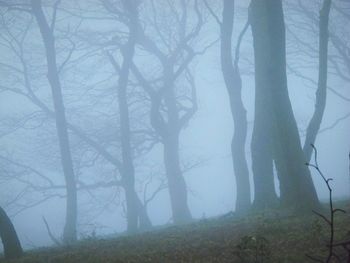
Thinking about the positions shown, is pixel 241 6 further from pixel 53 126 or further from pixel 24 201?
pixel 24 201

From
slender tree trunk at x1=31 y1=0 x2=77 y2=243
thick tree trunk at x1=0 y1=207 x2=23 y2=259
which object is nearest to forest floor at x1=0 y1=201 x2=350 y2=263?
thick tree trunk at x1=0 y1=207 x2=23 y2=259

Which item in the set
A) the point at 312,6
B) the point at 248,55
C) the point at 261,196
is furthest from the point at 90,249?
the point at 312,6

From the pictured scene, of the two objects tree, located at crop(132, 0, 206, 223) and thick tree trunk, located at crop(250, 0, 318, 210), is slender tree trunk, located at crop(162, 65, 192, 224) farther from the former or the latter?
thick tree trunk, located at crop(250, 0, 318, 210)

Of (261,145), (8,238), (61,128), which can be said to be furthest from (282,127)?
(61,128)

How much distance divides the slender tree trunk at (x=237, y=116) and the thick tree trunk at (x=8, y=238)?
758 centimetres

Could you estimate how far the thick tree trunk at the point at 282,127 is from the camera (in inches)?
378

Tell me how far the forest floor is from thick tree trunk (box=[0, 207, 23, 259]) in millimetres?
489

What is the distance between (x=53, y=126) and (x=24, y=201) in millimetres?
5485

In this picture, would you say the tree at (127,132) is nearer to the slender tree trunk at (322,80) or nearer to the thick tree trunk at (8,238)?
the thick tree trunk at (8,238)

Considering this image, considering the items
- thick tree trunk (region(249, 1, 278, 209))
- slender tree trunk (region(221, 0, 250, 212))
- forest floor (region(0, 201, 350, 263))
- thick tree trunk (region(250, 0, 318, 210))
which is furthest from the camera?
slender tree trunk (region(221, 0, 250, 212))

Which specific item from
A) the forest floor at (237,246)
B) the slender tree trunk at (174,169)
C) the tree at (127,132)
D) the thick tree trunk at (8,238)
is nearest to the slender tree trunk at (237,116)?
the forest floor at (237,246)

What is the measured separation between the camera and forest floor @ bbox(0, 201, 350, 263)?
5816 millimetres

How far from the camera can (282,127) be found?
32.0 feet

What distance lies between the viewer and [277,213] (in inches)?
376
